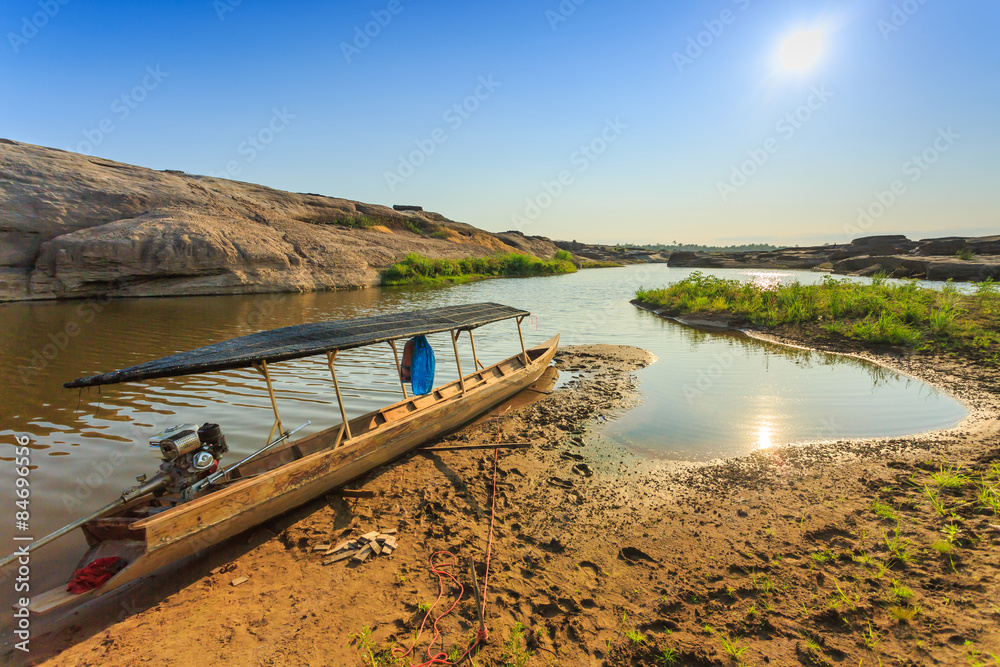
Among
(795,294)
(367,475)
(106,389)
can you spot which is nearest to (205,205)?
(106,389)

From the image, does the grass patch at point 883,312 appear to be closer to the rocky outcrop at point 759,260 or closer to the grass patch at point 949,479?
the grass patch at point 949,479

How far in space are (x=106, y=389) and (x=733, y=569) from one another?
13140 mm

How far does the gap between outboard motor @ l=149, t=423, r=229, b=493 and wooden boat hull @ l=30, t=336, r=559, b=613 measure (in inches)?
15.4

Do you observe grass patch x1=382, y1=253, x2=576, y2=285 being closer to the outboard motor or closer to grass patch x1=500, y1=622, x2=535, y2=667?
the outboard motor

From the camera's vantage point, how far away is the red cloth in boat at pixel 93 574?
157 inches

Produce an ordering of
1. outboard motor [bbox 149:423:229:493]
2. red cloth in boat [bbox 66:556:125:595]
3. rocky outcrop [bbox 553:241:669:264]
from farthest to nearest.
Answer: rocky outcrop [bbox 553:241:669:264]
outboard motor [bbox 149:423:229:493]
red cloth in boat [bbox 66:556:125:595]

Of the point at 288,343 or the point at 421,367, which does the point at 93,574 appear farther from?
the point at 421,367

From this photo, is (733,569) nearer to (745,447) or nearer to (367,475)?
(745,447)

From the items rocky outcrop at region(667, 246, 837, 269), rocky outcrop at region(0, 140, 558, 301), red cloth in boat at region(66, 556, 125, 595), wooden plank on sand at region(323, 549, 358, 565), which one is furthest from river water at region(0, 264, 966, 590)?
rocky outcrop at region(667, 246, 837, 269)

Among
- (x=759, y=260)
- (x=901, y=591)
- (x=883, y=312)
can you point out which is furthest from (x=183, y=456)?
(x=759, y=260)

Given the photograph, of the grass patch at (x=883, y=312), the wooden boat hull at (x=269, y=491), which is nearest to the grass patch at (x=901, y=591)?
the wooden boat hull at (x=269, y=491)

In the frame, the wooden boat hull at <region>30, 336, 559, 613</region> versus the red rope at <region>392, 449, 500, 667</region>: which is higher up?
the wooden boat hull at <region>30, 336, 559, 613</region>

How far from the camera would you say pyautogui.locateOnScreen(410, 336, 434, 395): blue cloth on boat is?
8352 millimetres

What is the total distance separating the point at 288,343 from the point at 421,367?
8.78 feet
